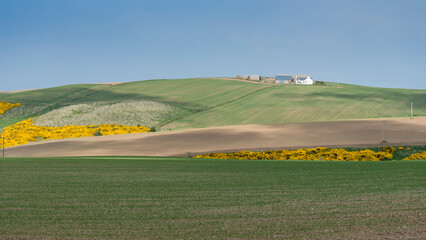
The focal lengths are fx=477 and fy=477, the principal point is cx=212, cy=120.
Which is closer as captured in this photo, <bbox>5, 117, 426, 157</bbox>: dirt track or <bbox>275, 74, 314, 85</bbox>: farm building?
<bbox>5, 117, 426, 157</bbox>: dirt track

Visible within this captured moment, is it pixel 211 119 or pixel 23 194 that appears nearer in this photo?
pixel 23 194

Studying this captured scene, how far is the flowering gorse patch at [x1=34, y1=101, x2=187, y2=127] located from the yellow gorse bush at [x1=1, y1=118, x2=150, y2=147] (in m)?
2.47

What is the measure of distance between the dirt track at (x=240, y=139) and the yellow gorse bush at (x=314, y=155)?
8.16 ft

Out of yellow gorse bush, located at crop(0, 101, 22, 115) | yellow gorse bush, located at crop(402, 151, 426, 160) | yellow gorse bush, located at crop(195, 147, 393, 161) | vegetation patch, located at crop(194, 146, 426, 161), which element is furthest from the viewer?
yellow gorse bush, located at crop(0, 101, 22, 115)

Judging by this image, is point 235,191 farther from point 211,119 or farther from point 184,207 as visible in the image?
point 211,119

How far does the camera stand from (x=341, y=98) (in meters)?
69.7

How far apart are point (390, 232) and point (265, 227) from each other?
251 cm

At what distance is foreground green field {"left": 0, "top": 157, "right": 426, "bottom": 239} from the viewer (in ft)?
32.2

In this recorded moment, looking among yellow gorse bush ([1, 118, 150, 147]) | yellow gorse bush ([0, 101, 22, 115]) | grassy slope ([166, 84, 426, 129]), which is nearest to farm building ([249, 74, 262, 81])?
grassy slope ([166, 84, 426, 129])

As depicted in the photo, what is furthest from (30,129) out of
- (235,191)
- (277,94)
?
(235,191)

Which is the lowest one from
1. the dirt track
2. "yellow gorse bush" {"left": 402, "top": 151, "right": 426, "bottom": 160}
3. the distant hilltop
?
"yellow gorse bush" {"left": 402, "top": 151, "right": 426, "bottom": 160}

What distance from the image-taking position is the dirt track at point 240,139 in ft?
121

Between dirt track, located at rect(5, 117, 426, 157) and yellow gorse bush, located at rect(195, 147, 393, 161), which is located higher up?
dirt track, located at rect(5, 117, 426, 157)

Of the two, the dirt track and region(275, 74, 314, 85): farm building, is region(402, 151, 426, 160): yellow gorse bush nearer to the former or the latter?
the dirt track
